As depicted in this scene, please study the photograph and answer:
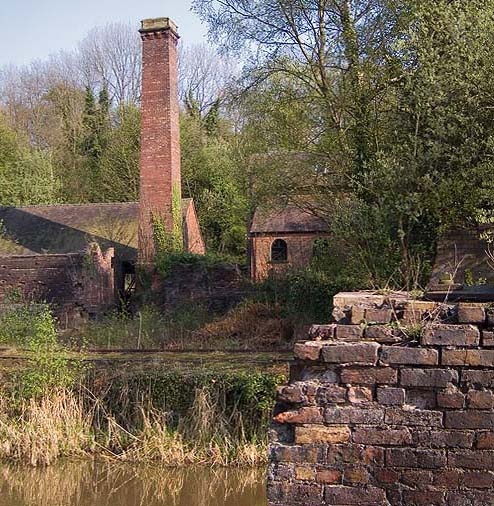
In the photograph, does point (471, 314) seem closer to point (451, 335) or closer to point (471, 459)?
point (451, 335)

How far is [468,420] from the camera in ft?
11.9

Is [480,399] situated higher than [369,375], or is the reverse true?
[369,375]

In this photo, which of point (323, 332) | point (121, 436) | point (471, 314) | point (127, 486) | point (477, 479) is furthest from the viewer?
point (121, 436)

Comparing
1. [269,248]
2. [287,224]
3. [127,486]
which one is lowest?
[127,486]

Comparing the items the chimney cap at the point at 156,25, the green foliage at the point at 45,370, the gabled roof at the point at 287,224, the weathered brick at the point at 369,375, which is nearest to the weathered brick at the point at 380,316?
the weathered brick at the point at 369,375

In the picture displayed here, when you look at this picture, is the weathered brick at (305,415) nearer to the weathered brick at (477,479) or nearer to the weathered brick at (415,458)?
the weathered brick at (415,458)

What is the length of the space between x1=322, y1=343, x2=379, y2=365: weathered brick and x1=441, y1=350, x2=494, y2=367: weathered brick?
39 cm

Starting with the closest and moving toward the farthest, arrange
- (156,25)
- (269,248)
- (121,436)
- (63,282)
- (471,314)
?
1. (471,314)
2. (121,436)
3. (63,282)
4. (156,25)
5. (269,248)

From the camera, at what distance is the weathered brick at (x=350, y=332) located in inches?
151

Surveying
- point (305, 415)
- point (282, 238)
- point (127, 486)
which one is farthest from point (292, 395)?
point (282, 238)

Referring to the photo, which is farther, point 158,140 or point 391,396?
point 158,140

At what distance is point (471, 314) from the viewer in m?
3.69

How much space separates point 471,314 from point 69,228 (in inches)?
905

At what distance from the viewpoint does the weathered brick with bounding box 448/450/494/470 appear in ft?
11.8
